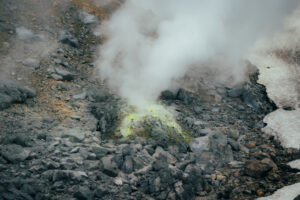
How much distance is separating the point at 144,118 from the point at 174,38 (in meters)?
6.28

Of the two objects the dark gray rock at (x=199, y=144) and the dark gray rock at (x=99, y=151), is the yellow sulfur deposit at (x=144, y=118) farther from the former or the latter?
the dark gray rock at (x=99, y=151)

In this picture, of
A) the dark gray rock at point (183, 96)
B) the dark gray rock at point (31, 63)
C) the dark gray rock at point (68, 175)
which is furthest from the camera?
the dark gray rock at point (183, 96)

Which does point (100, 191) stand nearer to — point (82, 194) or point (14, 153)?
point (82, 194)

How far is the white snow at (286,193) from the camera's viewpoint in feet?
25.3

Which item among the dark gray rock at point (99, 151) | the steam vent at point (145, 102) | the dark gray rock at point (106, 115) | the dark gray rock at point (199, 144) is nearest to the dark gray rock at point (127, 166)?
the steam vent at point (145, 102)

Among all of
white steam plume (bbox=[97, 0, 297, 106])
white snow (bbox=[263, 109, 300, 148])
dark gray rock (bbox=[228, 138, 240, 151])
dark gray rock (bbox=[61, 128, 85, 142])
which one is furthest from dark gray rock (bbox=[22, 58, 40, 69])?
white snow (bbox=[263, 109, 300, 148])

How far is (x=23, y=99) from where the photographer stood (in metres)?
9.53

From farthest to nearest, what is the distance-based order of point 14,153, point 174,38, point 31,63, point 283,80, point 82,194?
point 283,80 < point 174,38 < point 31,63 < point 14,153 < point 82,194

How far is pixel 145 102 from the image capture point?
1105 centimetres

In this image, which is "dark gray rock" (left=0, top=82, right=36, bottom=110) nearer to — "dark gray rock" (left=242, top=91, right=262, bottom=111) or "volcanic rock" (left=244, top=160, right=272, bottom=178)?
"volcanic rock" (left=244, top=160, right=272, bottom=178)

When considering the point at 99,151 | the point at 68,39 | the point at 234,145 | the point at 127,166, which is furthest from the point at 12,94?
the point at 234,145

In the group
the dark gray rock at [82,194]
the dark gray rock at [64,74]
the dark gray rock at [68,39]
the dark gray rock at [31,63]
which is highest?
the dark gray rock at [68,39]

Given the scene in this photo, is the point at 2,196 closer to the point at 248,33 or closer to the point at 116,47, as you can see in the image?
the point at 116,47

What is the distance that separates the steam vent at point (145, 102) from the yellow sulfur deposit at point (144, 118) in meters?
0.05
